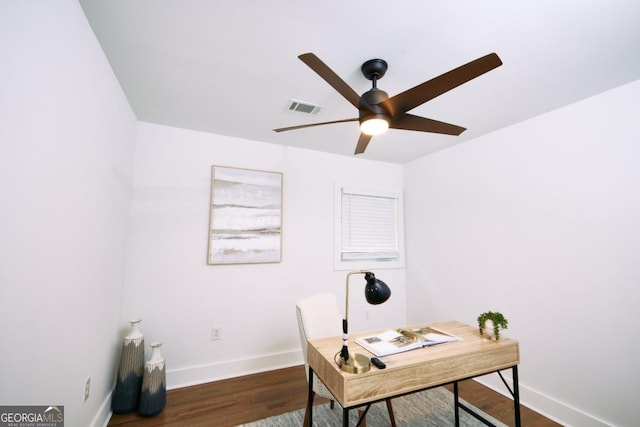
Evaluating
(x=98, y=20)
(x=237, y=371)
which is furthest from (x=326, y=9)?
(x=237, y=371)

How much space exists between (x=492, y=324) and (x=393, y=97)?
1.59m

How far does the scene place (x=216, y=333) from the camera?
2646mm

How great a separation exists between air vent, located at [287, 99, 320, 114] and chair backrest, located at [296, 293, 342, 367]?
1.53m

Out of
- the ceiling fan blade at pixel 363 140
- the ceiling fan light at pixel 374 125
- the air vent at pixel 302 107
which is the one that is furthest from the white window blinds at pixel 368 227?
the ceiling fan light at pixel 374 125

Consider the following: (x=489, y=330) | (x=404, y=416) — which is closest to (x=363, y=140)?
(x=489, y=330)

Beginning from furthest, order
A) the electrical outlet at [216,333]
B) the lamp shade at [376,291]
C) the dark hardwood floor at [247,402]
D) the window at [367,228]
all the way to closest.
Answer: the window at [367,228] → the electrical outlet at [216,333] → the dark hardwood floor at [247,402] → the lamp shade at [376,291]

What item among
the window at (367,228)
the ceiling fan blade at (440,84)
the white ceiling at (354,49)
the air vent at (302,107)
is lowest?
the window at (367,228)

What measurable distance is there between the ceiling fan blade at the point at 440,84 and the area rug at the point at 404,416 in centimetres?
221

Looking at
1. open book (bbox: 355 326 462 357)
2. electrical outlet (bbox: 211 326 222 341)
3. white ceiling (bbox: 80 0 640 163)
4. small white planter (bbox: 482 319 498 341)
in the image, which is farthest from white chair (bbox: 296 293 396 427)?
white ceiling (bbox: 80 0 640 163)

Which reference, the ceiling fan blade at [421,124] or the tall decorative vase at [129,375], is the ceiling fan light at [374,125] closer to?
the ceiling fan blade at [421,124]

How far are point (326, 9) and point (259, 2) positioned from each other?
1.04 feet

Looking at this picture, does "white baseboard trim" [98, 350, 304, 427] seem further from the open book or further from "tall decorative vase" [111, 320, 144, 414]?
the open book

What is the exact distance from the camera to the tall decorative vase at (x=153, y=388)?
6.68 ft

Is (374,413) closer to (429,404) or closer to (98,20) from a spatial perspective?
(429,404)
